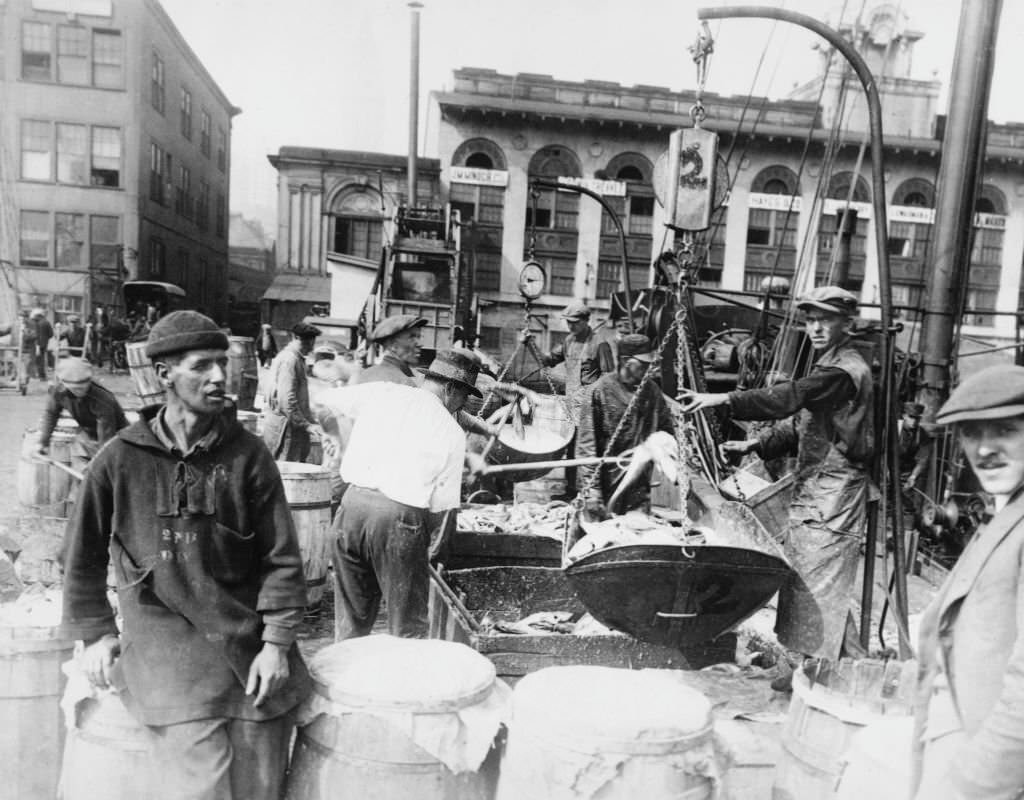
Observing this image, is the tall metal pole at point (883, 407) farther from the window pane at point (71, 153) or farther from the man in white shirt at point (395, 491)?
the window pane at point (71, 153)

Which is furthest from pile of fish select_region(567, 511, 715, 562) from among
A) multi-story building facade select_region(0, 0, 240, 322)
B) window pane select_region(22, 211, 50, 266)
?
window pane select_region(22, 211, 50, 266)

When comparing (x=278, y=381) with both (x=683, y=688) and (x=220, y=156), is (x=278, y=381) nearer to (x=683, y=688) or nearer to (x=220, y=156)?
(x=683, y=688)

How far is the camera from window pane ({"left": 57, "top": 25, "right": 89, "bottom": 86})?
2948 cm

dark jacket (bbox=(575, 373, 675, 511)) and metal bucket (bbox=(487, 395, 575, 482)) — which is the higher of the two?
dark jacket (bbox=(575, 373, 675, 511))

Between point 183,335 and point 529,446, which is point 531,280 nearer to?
point 529,446

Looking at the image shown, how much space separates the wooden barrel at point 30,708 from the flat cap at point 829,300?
384 centimetres

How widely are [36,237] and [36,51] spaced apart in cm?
624

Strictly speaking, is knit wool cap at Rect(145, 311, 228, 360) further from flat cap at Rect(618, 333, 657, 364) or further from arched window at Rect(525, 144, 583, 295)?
arched window at Rect(525, 144, 583, 295)

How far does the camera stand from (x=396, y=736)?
262 centimetres

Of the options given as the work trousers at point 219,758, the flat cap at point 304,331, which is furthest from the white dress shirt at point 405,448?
the flat cap at point 304,331

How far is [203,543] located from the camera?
270 centimetres

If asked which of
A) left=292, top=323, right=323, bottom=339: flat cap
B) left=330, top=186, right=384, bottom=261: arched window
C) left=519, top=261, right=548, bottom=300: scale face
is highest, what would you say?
left=330, top=186, right=384, bottom=261: arched window

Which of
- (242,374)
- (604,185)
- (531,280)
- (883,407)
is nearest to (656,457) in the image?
(883,407)

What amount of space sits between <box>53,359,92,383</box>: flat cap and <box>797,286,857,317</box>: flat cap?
4847mm
